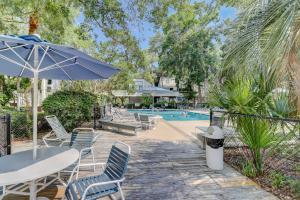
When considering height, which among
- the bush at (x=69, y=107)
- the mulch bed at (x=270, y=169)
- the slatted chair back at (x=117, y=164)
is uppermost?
the bush at (x=69, y=107)

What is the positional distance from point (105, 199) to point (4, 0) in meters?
6.35

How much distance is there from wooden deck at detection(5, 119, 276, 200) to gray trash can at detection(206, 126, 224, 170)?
174 millimetres

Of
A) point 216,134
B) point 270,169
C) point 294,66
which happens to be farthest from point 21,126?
point 294,66

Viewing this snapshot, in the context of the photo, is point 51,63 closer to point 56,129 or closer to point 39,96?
point 56,129

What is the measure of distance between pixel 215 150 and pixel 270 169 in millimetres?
1432

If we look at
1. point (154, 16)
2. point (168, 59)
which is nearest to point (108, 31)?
point (154, 16)

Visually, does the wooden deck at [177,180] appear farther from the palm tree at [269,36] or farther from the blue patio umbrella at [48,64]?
the palm tree at [269,36]

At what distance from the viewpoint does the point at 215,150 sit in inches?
203

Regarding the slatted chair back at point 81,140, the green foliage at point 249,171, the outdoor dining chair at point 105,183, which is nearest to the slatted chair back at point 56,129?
the slatted chair back at point 81,140

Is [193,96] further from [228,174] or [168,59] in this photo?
[228,174]

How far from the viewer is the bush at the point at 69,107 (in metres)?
8.93

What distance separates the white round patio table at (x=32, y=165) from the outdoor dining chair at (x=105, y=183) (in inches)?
13.4

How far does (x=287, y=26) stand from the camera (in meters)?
3.10

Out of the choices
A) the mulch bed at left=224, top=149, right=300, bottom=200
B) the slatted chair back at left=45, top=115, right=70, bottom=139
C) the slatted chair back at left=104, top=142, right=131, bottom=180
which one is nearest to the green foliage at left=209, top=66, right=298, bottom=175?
the mulch bed at left=224, top=149, right=300, bottom=200
